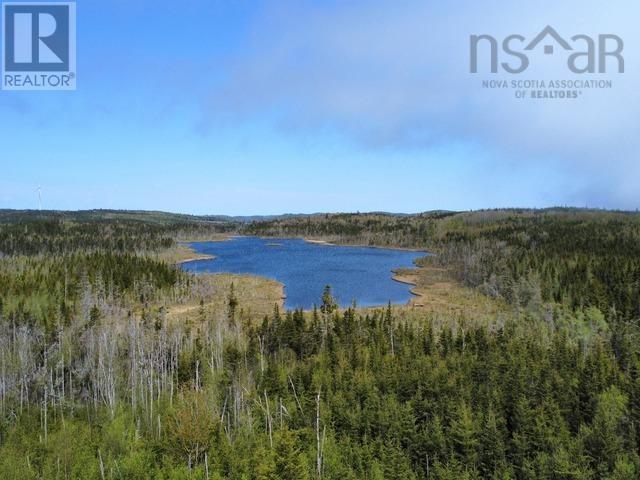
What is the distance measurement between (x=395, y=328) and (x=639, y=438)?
34.9 m

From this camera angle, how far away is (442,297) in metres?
109

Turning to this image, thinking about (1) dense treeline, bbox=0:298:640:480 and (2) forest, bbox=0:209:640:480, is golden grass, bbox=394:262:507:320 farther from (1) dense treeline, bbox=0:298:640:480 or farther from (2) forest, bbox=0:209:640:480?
(1) dense treeline, bbox=0:298:640:480

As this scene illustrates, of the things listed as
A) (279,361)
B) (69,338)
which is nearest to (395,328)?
(279,361)

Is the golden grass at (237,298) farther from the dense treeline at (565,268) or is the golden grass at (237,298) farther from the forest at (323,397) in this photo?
the dense treeline at (565,268)

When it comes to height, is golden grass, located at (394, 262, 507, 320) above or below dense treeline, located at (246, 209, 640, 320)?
below

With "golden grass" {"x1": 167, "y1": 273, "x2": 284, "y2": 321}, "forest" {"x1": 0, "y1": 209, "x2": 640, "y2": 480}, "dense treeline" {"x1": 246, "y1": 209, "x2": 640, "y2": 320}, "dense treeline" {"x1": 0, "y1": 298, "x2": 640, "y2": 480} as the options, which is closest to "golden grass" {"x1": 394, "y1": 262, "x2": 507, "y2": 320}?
"dense treeline" {"x1": 246, "y1": 209, "x2": 640, "y2": 320}

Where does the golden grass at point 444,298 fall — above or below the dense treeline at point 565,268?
below

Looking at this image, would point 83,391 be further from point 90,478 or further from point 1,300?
point 1,300

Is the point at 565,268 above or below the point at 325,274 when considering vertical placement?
above

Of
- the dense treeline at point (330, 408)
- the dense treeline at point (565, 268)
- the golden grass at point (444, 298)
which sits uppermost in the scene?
the dense treeline at point (565, 268)

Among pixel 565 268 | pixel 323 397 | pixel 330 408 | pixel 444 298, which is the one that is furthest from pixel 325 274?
pixel 330 408

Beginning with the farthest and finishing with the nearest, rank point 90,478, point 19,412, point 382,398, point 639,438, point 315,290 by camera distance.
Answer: point 315,290 → point 19,412 → point 382,398 → point 639,438 → point 90,478

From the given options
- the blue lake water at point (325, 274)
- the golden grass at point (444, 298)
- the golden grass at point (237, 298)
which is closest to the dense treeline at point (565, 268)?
the golden grass at point (444, 298)

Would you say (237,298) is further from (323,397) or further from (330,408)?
(330,408)
